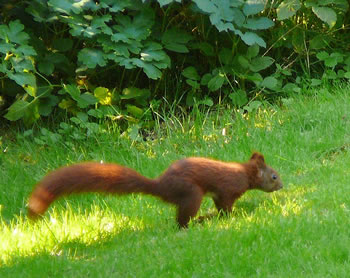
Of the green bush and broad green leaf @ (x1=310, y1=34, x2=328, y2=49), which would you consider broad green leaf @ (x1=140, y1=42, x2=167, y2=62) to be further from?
broad green leaf @ (x1=310, y1=34, x2=328, y2=49)

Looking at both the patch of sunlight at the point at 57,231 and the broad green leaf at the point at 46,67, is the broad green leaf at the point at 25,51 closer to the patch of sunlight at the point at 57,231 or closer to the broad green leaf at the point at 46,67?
the broad green leaf at the point at 46,67

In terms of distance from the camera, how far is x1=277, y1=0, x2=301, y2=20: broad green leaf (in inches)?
285

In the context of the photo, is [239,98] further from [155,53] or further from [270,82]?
[155,53]

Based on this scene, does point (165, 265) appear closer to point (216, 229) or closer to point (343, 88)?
point (216, 229)

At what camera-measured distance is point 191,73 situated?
305 inches

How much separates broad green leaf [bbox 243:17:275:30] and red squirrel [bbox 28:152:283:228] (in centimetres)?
259

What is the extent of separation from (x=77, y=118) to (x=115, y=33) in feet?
2.97

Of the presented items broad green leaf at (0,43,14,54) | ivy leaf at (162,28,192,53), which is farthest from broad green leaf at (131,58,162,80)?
broad green leaf at (0,43,14,54)

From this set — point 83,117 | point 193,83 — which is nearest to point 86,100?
point 83,117

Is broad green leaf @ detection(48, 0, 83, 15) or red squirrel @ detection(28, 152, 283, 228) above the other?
broad green leaf @ detection(48, 0, 83, 15)

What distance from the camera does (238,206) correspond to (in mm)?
5164

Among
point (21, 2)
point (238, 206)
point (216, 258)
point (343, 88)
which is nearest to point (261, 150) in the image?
point (238, 206)

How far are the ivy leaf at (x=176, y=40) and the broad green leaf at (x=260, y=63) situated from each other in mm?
719

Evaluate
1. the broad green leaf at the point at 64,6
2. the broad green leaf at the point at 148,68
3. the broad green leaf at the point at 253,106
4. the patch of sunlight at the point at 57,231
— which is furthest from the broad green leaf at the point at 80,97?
the patch of sunlight at the point at 57,231
